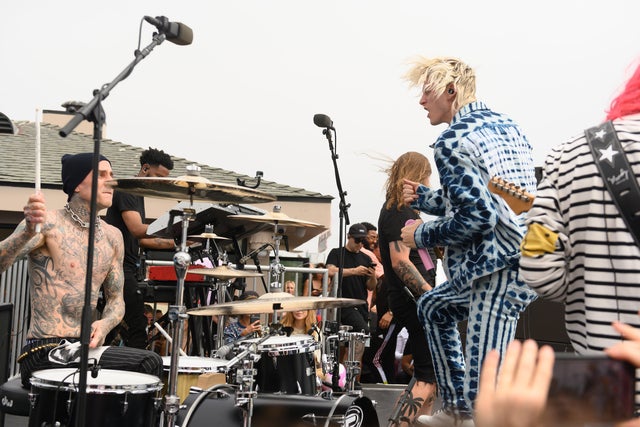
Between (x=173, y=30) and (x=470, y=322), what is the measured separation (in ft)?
6.87

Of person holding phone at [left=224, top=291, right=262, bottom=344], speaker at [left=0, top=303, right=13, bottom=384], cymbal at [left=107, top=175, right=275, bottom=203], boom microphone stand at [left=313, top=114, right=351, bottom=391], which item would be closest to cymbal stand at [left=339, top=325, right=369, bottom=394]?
boom microphone stand at [left=313, top=114, right=351, bottom=391]

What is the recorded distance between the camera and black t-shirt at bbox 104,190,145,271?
23.5 feet

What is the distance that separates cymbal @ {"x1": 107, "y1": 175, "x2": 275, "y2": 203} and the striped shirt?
93.8 inches

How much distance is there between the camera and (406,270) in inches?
236

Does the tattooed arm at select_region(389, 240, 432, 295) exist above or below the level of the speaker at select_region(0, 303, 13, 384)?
above

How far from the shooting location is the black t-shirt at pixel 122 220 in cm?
717

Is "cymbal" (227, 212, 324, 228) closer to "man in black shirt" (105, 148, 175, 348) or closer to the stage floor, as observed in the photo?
"man in black shirt" (105, 148, 175, 348)

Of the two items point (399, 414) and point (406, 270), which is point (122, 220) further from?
point (399, 414)

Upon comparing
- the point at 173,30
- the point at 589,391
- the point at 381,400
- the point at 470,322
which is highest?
→ the point at 173,30

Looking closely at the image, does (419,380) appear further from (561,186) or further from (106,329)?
(561,186)

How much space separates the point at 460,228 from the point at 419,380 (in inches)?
81.2

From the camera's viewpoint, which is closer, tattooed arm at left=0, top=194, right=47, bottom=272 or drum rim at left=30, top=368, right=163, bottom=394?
drum rim at left=30, top=368, right=163, bottom=394

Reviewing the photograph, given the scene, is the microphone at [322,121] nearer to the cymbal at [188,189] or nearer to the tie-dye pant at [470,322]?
the cymbal at [188,189]

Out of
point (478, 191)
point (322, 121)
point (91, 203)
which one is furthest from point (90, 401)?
point (322, 121)
